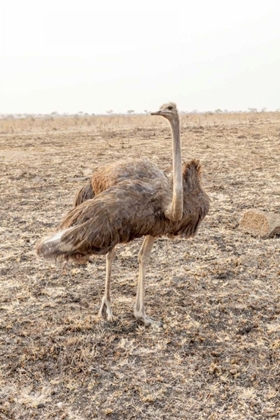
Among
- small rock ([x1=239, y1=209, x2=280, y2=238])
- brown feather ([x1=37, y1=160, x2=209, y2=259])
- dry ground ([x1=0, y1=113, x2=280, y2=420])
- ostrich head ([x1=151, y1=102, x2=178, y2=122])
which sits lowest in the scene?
dry ground ([x1=0, y1=113, x2=280, y2=420])

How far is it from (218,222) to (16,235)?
7.70 feet

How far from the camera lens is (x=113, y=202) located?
3094mm

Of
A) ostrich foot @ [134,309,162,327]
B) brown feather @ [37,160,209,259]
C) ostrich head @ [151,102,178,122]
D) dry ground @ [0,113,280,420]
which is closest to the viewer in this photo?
dry ground @ [0,113,280,420]

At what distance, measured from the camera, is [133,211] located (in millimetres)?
3104

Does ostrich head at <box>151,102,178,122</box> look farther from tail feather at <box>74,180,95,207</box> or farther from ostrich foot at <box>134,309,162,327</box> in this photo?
ostrich foot at <box>134,309,162,327</box>

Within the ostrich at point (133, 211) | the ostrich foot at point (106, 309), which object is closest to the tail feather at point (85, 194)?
the ostrich at point (133, 211)

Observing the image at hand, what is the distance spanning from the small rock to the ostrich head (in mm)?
2538


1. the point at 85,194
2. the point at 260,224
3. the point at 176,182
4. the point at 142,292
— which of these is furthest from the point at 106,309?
the point at 260,224

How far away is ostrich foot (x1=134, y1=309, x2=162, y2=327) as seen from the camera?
3.54 metres

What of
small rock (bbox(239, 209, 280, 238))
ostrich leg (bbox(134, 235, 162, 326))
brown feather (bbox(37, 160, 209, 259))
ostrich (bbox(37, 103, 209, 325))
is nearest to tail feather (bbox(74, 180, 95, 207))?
ostrich (bbox(37, 103, 209, 325))

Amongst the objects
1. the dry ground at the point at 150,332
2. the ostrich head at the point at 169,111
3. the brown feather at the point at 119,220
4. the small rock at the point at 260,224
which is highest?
the ostrich head at the point at 169,111

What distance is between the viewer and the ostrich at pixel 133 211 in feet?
9.96

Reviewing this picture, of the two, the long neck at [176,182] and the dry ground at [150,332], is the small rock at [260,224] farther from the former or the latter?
the long neck at [176,182]

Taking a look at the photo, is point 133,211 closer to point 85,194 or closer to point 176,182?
point 176,182
